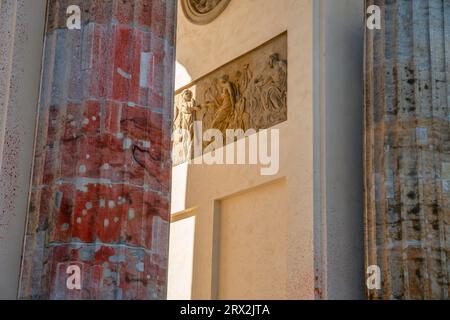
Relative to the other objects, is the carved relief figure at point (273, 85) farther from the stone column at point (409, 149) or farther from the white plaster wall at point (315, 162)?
the stone column at point (409, 149)

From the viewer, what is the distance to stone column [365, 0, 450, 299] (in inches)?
328

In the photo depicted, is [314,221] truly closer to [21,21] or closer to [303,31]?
[303,31]

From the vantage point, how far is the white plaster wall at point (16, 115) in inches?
283

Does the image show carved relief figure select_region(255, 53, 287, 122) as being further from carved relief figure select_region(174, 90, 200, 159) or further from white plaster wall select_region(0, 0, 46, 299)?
white plaster wall select_region(0, 0, 46, 299)

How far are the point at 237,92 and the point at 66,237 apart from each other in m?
5.90

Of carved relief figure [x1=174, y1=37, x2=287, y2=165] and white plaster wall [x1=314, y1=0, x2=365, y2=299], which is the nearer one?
white plaster wall [x1=314, y1=0, x2=365, y2=299]

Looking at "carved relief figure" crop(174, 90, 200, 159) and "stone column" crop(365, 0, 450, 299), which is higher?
"carved relief figure" crop(174, 90, 200, 159)

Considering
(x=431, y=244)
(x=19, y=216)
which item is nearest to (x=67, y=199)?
(x=19, y=216)

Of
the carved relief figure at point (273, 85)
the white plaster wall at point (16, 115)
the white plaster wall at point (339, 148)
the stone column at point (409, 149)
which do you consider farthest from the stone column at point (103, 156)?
the carved relief figure at point (273, 85)

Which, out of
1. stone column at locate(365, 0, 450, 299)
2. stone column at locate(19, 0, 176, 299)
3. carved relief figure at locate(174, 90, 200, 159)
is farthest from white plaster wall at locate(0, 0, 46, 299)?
carved relief figure at locate(174, 90, 200, 159)

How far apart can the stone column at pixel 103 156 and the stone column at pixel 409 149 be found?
8.41 ft

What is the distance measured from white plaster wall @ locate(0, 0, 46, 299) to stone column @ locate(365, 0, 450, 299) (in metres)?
3.35

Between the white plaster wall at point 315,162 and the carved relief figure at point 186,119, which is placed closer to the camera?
the white plaster wall at point 315,162

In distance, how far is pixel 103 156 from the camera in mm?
6777
